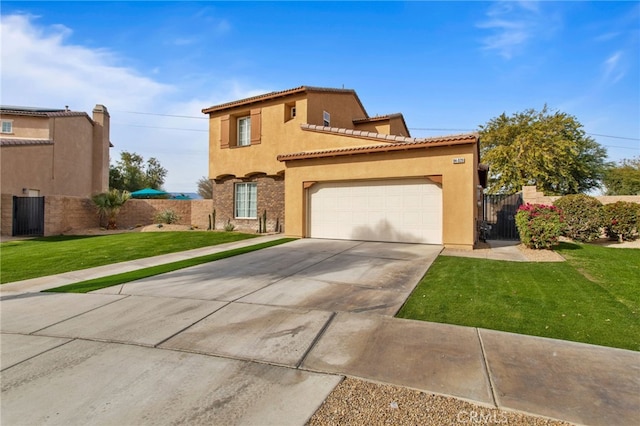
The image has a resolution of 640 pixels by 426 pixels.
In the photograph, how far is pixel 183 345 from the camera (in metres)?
3.91

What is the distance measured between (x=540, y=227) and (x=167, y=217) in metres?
19.2

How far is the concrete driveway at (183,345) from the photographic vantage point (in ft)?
8.97

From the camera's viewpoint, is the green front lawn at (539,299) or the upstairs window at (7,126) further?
the upstairs window at (7,126)

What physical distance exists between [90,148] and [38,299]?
24494mm

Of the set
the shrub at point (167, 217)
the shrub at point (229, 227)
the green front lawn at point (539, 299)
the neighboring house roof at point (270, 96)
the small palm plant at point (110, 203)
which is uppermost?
the neighboring house roof at point (270, 96)

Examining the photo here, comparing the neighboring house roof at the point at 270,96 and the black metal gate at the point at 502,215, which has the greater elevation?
the neighboring house roof at the point at 270,96

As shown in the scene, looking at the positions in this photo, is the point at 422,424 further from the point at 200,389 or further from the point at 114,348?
the point at 114,348

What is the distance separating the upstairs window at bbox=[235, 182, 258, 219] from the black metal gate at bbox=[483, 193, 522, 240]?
38.2 feet

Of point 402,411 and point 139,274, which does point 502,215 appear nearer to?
point 139,274

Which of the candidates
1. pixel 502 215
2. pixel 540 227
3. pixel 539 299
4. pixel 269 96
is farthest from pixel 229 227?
pixel 539 299

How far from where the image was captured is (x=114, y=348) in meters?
3.88

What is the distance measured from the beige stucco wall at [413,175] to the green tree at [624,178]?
2536cm

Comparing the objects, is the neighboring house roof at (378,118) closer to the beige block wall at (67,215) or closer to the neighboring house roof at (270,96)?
the neighboring house roof at (270,96)

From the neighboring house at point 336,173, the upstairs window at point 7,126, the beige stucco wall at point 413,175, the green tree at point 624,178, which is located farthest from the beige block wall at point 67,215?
the green tree at point 624,178
